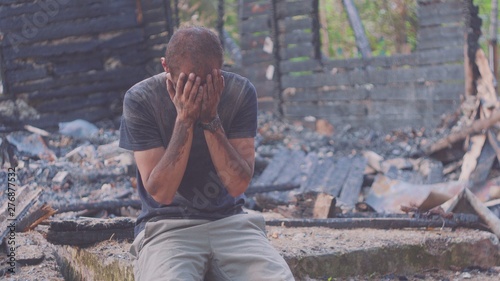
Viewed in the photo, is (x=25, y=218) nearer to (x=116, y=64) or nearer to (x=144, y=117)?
(x=144, y=117)

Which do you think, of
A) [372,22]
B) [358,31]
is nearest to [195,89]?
[358,31]

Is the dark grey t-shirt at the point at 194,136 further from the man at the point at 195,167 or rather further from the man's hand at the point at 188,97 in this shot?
the man's hand at the point at 188,97

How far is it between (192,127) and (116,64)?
880 cm

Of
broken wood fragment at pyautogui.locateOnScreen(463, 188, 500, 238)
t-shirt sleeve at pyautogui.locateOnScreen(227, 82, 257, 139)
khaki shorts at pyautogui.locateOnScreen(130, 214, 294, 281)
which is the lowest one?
broken wood fragment at pyautogui.locateOnScreen(463, 188, 500, 238)

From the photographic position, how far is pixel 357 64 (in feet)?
37.1

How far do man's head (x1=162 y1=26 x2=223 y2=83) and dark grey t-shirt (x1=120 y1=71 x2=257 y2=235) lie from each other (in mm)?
186

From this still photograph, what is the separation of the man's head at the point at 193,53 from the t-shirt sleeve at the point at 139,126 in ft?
0.69

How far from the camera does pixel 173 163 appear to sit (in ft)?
9.41

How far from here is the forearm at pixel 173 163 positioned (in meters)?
2.86

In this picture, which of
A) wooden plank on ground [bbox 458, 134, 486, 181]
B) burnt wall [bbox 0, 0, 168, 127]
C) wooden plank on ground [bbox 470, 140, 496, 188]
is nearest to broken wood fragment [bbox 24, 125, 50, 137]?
burnt wall [bbox 0, 0, 168, 127]

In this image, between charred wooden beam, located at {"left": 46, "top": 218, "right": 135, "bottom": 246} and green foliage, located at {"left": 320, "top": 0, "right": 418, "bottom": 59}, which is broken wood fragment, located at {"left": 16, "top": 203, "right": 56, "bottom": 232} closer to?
charred wooden beam, located at {"left": 46, "top": 218, "right": 135, "bottom": 246}

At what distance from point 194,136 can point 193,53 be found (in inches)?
15.8

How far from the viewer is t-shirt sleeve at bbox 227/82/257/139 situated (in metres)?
3.10

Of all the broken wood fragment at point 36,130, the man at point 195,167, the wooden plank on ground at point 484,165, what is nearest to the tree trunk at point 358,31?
the wooden plank on ground at point 484,165
